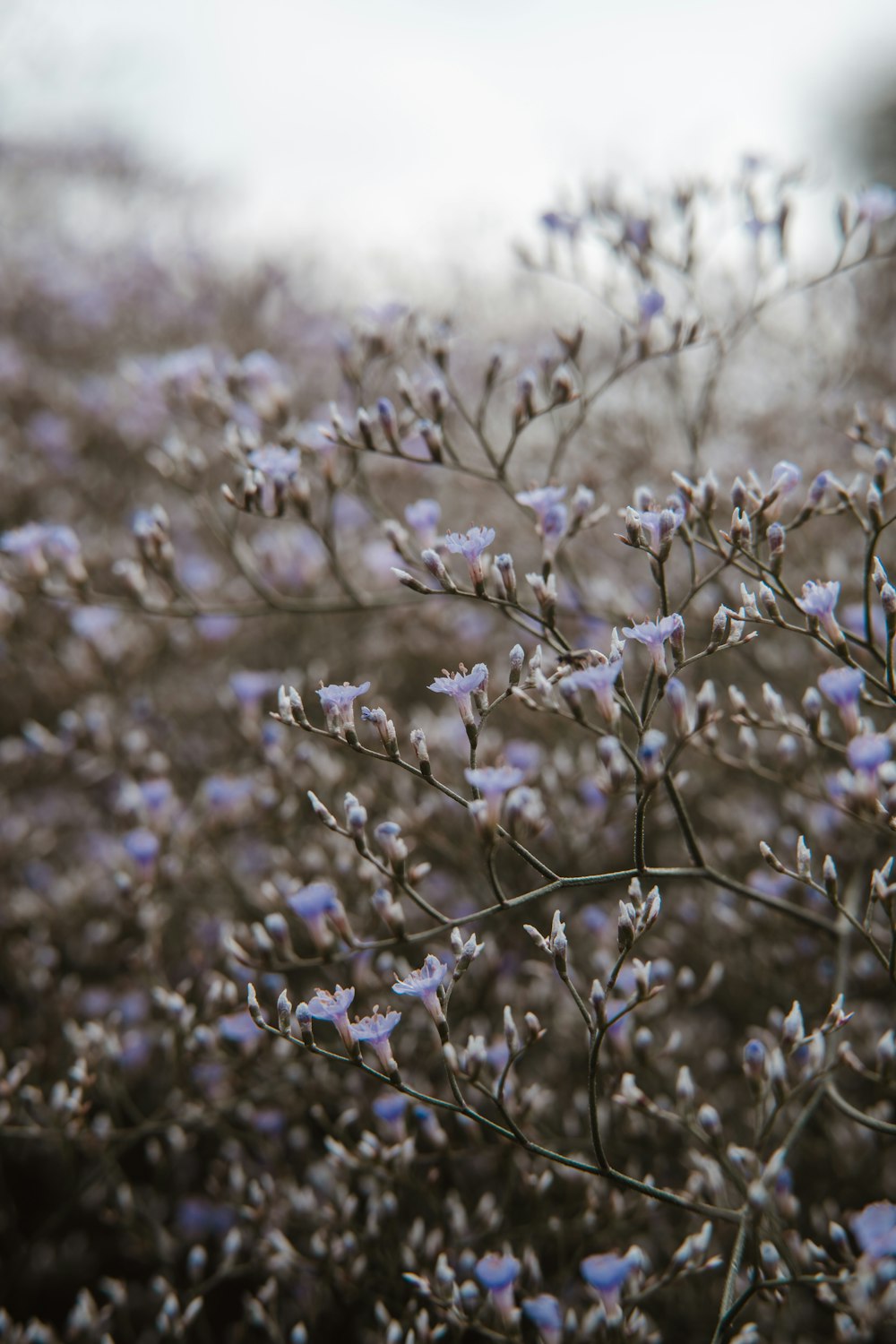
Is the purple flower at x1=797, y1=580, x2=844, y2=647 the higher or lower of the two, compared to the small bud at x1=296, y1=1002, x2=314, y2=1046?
higher

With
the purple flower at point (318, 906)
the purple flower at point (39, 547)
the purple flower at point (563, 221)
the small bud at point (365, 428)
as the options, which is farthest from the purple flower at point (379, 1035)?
the purple flower at point (563, 221)

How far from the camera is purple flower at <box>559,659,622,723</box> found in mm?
1549

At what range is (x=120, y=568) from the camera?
2395 millimetres

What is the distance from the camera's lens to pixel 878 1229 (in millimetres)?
1609

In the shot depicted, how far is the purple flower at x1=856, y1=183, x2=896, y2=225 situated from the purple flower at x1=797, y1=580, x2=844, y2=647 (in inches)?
61.4

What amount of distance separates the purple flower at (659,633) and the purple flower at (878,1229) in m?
1.01

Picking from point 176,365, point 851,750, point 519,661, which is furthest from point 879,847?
point 176,365

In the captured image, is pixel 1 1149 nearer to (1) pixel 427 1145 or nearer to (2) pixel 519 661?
(1) pixel 427 1145

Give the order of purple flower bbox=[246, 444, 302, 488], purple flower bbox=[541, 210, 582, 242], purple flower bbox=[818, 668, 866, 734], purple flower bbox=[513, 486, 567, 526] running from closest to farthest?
purple flower bbox=[818, 668, 866, 734]
purple flower bbox=[513, 486, 567, 526]
purple flower bbox=[246, 444, 302, 488]
purple flower bbox=[541, 210, 582, 242]

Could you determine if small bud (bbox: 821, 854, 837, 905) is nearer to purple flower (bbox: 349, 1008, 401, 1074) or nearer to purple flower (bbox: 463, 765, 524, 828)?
purple flower (bbox: 463, 765, 524, 828)

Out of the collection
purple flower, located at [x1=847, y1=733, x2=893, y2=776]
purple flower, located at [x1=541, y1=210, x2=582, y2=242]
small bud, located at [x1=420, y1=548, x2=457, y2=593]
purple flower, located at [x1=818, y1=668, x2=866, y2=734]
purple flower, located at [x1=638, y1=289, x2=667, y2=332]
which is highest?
purple flower, located at [x1=541, y1=210, x2=582, y2=242]

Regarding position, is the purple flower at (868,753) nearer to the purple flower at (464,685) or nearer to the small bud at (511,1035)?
the purple flower at (464,685)

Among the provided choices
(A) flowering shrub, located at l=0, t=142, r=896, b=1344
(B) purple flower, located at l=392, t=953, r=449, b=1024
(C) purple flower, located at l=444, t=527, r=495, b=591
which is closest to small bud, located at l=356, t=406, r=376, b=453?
(A) flowering shrub, located at l=0, t=142, r=896, b=1344

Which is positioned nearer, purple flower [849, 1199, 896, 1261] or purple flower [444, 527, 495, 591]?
purple flower [849, 1199, 896, 1261]
